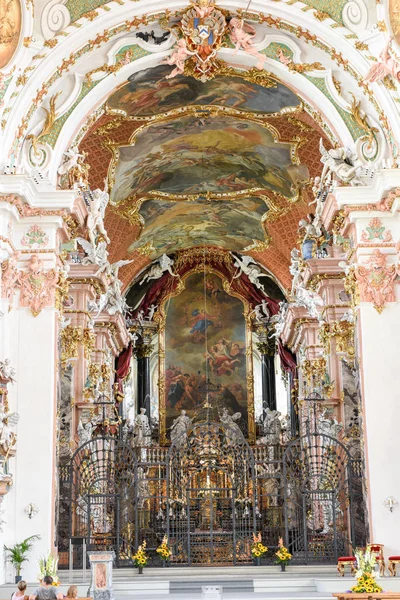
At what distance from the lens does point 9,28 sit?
1772 centimetres

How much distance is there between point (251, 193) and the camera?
30.8 metres

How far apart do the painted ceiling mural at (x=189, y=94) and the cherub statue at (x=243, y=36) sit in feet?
5.07

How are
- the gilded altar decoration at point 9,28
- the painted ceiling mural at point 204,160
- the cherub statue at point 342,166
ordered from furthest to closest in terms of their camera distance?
the painted ceiling mural at point 204,160 → the cherub statue at point 342,166 → the gilded altar decoration at point 9,28

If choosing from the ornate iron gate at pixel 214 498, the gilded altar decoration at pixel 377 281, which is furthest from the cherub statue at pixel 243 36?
the ornate iron gate at pixel 214 498

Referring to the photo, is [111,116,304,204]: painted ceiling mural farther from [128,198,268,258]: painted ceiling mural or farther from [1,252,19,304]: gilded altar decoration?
[1,252,19,304]: gilded altar decoration

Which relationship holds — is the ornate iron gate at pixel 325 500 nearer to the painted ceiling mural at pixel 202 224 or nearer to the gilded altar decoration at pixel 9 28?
the painted ceiling mural at pixel 202 224

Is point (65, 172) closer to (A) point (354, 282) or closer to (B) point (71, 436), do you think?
(A) point (354, 282)

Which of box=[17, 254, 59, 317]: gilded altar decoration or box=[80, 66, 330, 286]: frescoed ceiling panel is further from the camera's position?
box=[80, 66, 330, 286]: frescoed ceiling panel

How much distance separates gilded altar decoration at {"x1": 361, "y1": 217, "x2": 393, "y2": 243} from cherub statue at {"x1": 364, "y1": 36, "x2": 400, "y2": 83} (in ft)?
9.41

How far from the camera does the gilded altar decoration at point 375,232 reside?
19.7m

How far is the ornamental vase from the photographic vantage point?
2796 centimetres

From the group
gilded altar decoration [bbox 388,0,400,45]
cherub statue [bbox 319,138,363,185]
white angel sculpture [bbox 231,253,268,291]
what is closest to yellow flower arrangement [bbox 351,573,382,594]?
cherub statue [bbox 319,138,363,185]

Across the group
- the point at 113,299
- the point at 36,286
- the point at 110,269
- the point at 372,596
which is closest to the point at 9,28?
the point at 36,286

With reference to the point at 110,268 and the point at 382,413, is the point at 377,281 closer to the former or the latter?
the point at 382,413
